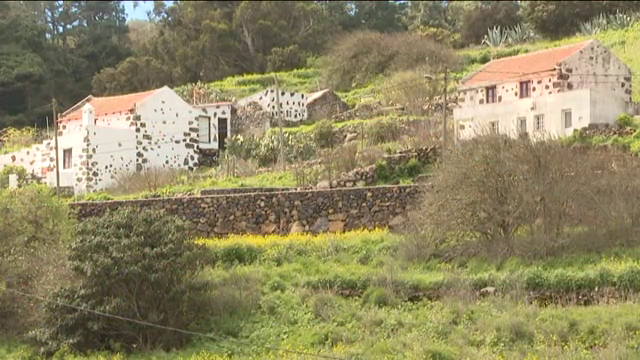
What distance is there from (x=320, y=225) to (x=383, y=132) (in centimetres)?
963

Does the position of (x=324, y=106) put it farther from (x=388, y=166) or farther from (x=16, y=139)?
(x=388, y=166)

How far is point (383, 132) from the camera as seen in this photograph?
43.2 meters

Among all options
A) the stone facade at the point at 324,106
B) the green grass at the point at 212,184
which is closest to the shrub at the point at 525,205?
the green grass at the point at 212,184

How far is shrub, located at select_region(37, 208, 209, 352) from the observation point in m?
27.0

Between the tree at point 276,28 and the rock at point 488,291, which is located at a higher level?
the tree at point 276,28

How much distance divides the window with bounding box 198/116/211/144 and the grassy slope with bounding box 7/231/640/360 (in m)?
16.3

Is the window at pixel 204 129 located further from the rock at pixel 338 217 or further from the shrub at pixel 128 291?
the shrub at pixel 128 291

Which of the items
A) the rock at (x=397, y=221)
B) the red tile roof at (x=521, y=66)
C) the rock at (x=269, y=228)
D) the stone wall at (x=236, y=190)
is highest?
the red tile roof at (x=521, y=66)

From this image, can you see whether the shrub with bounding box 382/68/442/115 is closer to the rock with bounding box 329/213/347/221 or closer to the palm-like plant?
the palm-like plant

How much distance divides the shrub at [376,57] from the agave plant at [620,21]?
8705mm

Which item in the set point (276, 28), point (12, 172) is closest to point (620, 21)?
point (276, 28)

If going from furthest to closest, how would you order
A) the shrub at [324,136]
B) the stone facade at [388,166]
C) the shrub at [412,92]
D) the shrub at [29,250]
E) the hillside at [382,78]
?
the hillside at [382,78]
the shrub at [412,92]
the shrub at [324,136]
the stone facade at [388,166]
the shrub at [29,250]

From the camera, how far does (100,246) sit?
27.9 metres

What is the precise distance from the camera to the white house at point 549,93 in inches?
1523
